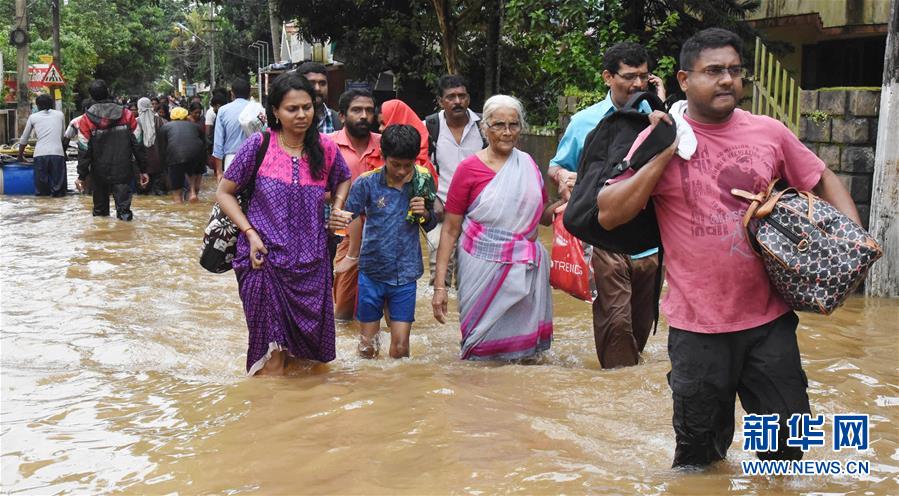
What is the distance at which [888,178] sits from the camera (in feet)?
26.2

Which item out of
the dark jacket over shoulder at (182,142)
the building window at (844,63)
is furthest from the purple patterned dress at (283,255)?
the building window at (844,63)

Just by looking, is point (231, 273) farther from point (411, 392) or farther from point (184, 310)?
point (411, 392)

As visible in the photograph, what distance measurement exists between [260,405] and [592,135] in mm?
2471

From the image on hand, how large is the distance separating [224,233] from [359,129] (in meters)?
1.76

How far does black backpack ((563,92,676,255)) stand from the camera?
357 centimetres

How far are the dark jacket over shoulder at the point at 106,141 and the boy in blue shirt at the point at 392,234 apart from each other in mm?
7819

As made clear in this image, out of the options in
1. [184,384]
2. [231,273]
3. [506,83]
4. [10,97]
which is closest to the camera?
[184,384]

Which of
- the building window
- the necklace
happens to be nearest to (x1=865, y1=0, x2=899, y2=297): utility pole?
the necklace

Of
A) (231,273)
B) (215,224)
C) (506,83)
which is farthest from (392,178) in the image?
(506,83)

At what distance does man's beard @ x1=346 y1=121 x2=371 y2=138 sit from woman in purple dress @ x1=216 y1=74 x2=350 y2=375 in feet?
4.12

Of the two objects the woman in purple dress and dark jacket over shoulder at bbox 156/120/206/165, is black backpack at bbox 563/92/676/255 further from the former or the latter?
dark jacket over shoulder at bbox 156/120/206/165

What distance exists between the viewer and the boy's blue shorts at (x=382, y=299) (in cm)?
605

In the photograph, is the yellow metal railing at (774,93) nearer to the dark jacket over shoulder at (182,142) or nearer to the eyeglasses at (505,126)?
the eyeglasses at (505,126)

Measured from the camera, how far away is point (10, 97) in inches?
1312
